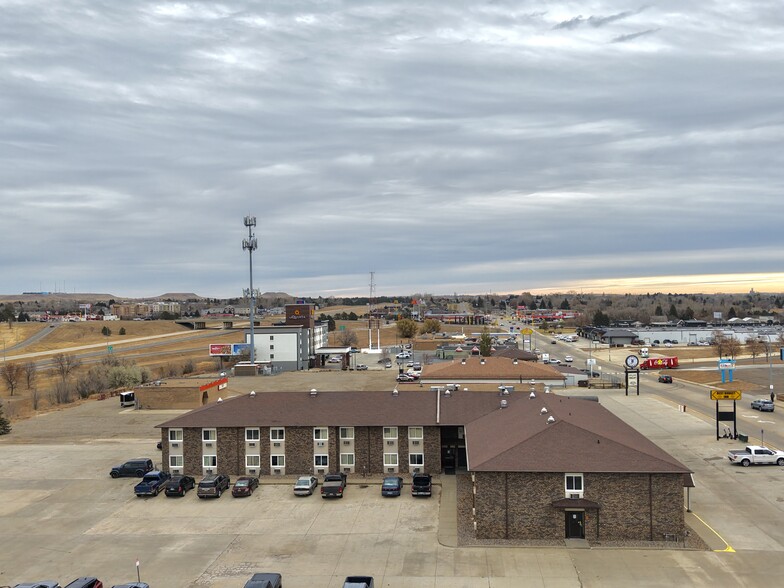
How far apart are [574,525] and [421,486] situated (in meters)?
9.59

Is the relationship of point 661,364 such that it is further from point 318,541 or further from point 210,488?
point 318,541

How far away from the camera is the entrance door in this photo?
1159 inches

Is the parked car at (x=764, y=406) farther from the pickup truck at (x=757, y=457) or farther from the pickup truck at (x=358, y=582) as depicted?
the pickup truck at (x=358, y=582)

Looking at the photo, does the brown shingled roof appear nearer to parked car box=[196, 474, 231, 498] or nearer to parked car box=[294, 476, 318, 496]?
parked car box=[294, 476, 318, 496]

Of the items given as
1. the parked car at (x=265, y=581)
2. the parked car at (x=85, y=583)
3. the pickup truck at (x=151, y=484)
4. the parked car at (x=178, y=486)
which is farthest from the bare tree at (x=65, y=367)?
the parked car at (x=265, y=581)

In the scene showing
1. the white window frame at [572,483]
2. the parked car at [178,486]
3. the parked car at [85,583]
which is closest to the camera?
the parked car at [85,583]

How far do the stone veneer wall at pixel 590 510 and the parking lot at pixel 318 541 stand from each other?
1.25 meters

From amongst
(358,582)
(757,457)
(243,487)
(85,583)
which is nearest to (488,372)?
(757,457)

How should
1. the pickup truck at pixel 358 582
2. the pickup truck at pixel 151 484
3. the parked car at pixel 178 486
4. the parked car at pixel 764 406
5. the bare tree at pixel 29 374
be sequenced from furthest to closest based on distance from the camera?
the bare tree at pixel 29 374 < the parked car at pixel 764 406 < the pickup truck at pixel 151 484 < the parked car at pixel 178 486 < the pickup truck at pixel 358 582

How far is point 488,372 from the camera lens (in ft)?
220

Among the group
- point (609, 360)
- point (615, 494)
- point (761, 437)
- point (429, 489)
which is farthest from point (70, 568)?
point (609, 360)

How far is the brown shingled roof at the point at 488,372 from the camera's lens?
2594 inches

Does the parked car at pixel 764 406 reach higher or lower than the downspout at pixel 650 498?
lower

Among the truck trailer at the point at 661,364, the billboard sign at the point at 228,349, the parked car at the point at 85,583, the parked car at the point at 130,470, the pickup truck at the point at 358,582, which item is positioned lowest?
the truck trailer at the point at 661,364
